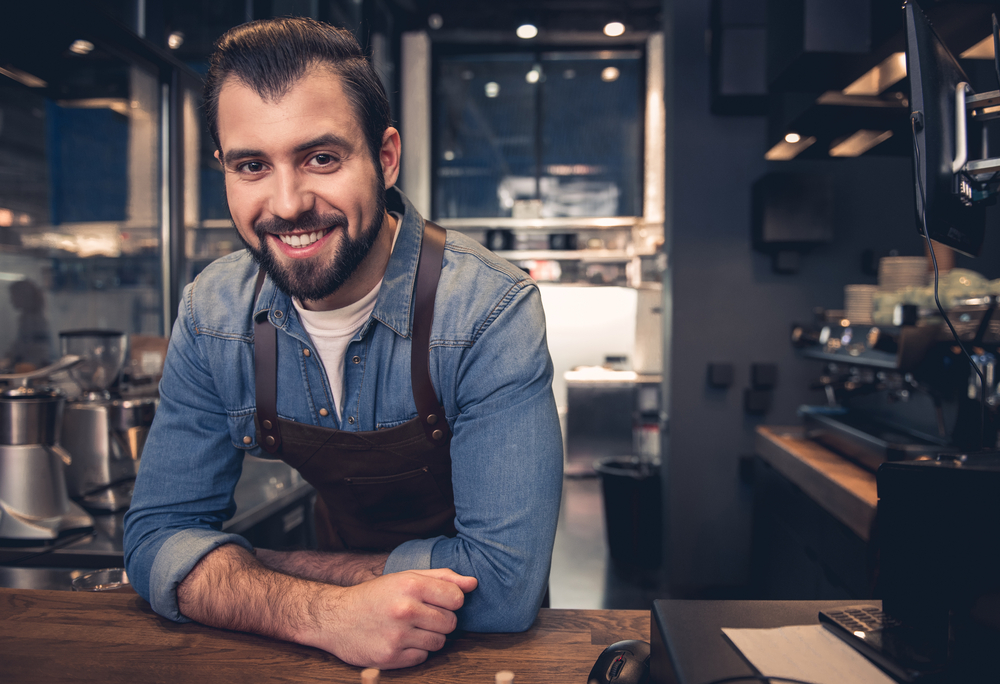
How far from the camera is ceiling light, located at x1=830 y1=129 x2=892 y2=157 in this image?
2.01 m

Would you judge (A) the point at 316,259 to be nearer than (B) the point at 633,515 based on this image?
Yes

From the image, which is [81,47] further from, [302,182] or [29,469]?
[302,182]

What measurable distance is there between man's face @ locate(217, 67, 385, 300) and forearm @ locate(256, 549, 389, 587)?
0.46 m

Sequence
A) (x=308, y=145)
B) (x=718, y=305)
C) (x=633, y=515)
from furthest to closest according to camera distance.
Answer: (x=633, y=515)
(x=718, y=305)
(x=308, y=145)

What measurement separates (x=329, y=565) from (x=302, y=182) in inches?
25.6

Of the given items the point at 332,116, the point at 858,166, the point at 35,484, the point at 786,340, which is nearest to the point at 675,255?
the point at 786,340

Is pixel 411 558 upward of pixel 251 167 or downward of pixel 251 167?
downward

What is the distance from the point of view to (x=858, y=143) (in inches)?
83.3

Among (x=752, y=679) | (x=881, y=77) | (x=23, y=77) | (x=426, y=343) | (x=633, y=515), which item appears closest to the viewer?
(x=752, y=679)

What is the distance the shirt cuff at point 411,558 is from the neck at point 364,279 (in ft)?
1.53

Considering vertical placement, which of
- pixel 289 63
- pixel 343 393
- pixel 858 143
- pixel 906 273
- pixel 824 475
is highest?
pixel 858 143

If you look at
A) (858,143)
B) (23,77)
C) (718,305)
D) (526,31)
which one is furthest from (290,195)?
(526,31)

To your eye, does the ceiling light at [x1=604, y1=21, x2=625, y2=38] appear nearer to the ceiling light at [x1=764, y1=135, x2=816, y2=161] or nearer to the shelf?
the shelf

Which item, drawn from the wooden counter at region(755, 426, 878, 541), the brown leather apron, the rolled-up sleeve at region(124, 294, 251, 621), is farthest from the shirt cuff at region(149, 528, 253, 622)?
the wooden counter at region(755, 426, 878, 541)
